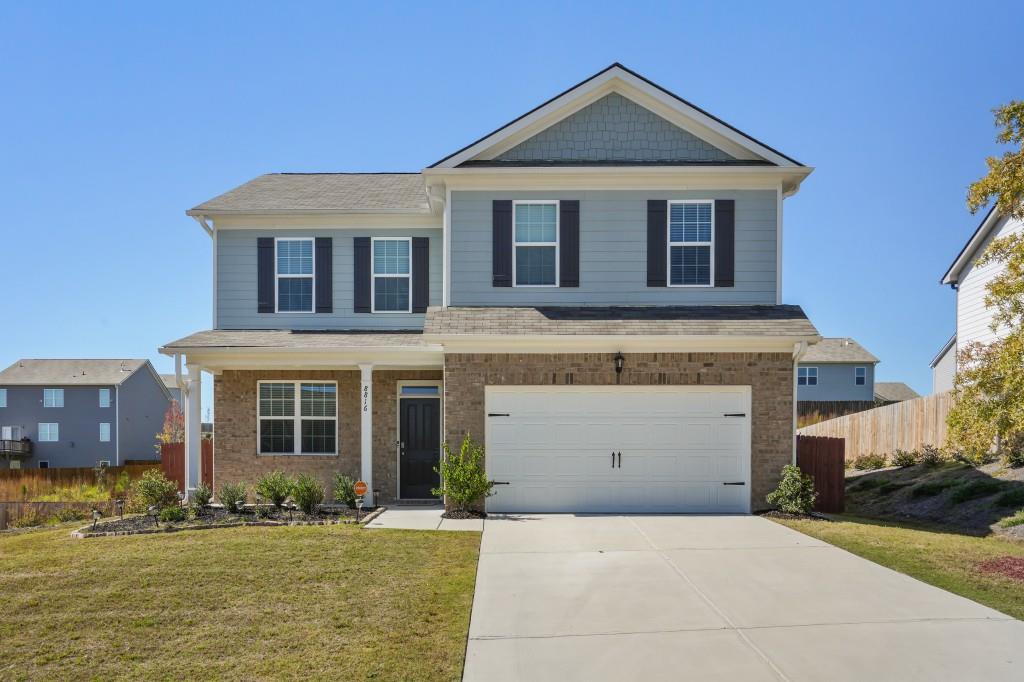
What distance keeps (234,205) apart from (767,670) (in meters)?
13.5

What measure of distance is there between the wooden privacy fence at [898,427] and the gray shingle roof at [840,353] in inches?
780

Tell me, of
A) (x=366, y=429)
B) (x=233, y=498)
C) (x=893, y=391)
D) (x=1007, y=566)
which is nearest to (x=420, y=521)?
(x=366, y=429)

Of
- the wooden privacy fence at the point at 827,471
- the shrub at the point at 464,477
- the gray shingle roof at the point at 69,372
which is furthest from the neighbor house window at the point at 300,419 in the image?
the gray shingle roof at the point at 69,372

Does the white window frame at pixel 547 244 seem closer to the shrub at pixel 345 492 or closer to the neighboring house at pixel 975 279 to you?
the shrub at pixel 345 492

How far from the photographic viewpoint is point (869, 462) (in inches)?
768

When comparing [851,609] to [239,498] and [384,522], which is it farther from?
[239,498]

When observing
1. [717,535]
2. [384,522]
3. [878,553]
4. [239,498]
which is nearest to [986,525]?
[878,553]

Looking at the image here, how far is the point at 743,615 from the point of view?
267 inches

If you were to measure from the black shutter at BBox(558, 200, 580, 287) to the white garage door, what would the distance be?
7.10 feet

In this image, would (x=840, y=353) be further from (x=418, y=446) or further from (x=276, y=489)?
(x=276, y=489)

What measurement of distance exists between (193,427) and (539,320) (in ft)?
23.1

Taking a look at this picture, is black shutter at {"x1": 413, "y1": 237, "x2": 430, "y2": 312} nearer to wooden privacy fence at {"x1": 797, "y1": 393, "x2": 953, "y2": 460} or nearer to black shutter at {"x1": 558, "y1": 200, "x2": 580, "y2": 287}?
black shutter at {"x1": 558, "y1": 200, "x2": 580, "y2": 287}

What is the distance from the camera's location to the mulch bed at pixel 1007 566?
8281 mm

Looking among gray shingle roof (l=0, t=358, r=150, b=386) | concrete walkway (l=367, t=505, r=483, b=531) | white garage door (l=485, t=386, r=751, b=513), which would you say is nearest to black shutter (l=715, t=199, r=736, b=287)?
white garage door (l=485, t=386, r=751, b=513)
